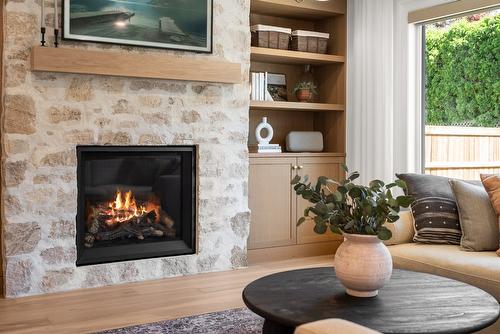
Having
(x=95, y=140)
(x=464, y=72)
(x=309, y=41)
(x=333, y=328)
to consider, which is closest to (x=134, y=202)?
(x=95, y=140)

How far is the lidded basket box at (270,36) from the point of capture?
196 inches

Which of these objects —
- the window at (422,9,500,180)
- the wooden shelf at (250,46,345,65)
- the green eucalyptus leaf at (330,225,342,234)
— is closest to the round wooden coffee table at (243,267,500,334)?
the green eucalyptus leaf at (330,225,342,234)

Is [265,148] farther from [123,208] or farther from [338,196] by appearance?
[338,196]

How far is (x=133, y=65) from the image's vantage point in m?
4.05

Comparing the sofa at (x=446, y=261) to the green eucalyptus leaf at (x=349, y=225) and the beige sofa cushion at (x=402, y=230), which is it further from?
A: the green eucalyptus leaf at (x=349, y=225)

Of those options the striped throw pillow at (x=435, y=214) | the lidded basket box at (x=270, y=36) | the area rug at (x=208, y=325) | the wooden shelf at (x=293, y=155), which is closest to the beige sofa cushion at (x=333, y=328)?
the area rug at (x=208, y=325)

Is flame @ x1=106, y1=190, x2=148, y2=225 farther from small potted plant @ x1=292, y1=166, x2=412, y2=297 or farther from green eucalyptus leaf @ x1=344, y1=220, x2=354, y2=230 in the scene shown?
green eucalyptus leaf @ x1=344, y1=220, x2=354, y2=230

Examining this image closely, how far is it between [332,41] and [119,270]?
9.42ft

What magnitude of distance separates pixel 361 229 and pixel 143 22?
8.43ft

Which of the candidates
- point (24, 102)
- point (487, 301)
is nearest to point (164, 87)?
point (24, 102)

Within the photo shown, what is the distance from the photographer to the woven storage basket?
17.1 ft

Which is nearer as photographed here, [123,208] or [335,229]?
[335,229]

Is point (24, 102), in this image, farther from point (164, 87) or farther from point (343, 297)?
point (343, 297)

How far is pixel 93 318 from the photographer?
3.32 meters
